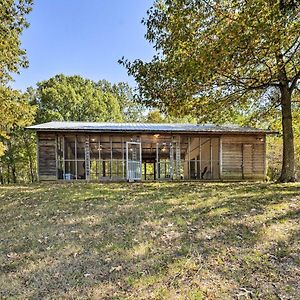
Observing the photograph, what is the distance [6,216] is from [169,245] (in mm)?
4274

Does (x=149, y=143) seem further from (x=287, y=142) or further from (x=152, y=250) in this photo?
(x=152, y=250)

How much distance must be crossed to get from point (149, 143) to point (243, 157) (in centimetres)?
566

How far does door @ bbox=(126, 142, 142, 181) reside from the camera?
16531 mm

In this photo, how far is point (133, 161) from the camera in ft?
55.0

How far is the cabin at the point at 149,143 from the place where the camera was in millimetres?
16062

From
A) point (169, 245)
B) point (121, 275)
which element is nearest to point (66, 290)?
point (121, 275)

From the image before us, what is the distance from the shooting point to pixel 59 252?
16.6ft

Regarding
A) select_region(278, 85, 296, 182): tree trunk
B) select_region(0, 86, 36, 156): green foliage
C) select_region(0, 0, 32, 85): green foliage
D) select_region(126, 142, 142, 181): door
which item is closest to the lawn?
select_region(278, 85, 296, 182): tree trunk

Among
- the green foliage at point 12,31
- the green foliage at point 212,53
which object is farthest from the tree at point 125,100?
the green foliage at point 12,31

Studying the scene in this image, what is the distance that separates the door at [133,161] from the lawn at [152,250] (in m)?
8.43

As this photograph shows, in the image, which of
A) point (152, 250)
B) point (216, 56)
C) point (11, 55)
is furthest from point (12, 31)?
point (152, 250)

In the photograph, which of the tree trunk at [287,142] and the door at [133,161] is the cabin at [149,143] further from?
the tree trunk at [287,142]

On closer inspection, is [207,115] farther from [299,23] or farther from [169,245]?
[169,245]

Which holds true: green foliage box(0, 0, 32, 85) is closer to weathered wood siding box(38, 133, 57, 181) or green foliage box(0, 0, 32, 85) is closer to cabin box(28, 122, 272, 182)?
cabin box(28, 122, 272, 182)
